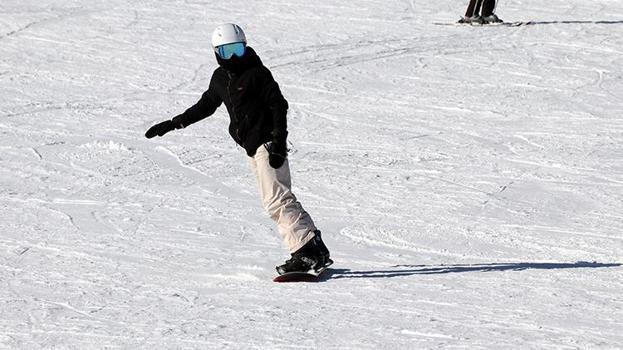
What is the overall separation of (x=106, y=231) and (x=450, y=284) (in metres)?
2.40

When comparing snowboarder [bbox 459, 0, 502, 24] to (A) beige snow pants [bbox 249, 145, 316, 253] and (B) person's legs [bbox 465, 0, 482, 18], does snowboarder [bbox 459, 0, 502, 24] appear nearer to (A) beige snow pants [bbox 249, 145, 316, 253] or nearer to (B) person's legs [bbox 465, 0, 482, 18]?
(B) person's legs [bbox 465, 0, 482, 18]

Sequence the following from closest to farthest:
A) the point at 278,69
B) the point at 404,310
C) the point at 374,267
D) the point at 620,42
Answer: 1. the point at 404,310
2. the point at 374,267
3. the point at 278,69
4. the point at 620,42

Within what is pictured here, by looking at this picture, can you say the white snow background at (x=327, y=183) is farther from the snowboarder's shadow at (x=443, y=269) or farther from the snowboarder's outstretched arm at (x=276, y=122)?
the snowboarder's outstretched arm at (x=276, y=122)

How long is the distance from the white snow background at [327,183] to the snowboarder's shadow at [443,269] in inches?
1.1

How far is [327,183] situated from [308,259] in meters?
2.99

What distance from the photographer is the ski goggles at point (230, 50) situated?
20.5 feet

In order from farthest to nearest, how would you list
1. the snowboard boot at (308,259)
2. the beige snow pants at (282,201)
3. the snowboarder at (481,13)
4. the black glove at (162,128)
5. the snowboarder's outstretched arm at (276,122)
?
the snowboarder at (481,13)
the black glove at (162,128)
the snowboard boot at (308,259)
the beige snow pants at (282,201)
the snowboarder's outstretched arm at (276,122)

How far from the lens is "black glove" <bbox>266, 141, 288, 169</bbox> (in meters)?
6.25

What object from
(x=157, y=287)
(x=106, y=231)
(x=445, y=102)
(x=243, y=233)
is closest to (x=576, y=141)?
(x=445, y=102)

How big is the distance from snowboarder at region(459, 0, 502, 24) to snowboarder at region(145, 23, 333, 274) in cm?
1130

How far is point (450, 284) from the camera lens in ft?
21.3

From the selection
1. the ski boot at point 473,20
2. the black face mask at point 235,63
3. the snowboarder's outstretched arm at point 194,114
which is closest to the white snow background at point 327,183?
the ski boot at point 473,20

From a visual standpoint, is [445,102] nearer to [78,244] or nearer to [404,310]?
[78,244]

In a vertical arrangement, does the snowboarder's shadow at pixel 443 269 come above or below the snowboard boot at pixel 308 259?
below
